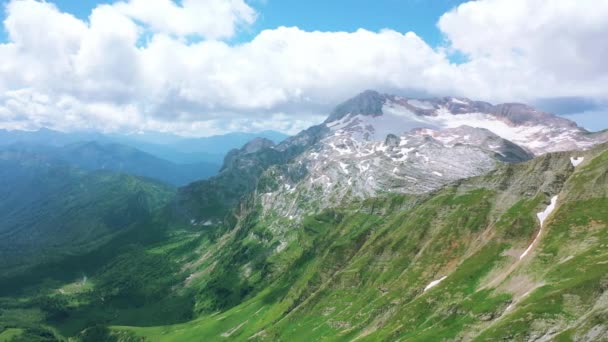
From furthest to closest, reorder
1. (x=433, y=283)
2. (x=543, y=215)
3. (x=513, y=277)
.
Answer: (x=433, y=283) < (x=543, y=215) < (x=513, y=277)

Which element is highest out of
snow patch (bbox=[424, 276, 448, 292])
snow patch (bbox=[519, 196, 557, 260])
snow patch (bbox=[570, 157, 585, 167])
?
snow patch (bbox=[570, 157, 585, 167])

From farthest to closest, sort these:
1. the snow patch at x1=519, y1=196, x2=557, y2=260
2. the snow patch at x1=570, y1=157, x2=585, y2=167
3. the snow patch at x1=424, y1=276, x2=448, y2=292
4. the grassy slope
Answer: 1. the snow patch at x1=570, y1=157, x2=585, y2=167
2. the snow patch at x1=424, y1=276, x2=448, y2=292
3. the snow patch at x1=519, y1=196, x2=557, y2=260
4. the grassy slope

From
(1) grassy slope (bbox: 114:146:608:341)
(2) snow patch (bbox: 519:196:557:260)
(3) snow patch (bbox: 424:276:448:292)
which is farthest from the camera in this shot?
(3) snow patch (bbox: 424:276:448:292)

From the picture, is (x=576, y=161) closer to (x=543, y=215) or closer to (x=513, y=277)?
(x=543, y=215)

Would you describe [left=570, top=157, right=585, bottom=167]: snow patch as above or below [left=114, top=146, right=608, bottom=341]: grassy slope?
above

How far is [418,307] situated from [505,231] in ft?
160

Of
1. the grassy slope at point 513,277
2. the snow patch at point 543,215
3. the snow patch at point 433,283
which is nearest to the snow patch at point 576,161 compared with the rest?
the grassy slope at point 513,277

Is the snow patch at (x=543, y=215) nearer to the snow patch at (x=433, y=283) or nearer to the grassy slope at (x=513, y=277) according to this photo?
the grassy slope at (x=513, y=277)

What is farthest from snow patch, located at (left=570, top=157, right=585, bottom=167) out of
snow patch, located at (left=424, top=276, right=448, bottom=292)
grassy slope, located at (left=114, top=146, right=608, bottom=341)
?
snow patch, located at (left=424, top=276, right=448, bottom=292)

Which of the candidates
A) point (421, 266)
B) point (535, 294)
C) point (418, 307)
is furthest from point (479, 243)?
point (535, 294)

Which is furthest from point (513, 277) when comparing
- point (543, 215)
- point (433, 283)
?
point (543, 215)

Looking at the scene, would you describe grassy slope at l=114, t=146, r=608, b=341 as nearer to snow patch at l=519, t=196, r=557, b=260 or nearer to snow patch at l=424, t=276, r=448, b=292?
snow patch at l=519, t=196, r=557, b=260

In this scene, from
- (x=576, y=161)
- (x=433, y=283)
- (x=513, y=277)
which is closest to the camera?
(x=513, y=277)

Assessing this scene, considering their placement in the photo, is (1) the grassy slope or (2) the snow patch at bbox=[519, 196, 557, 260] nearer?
(1) the grassy slope
